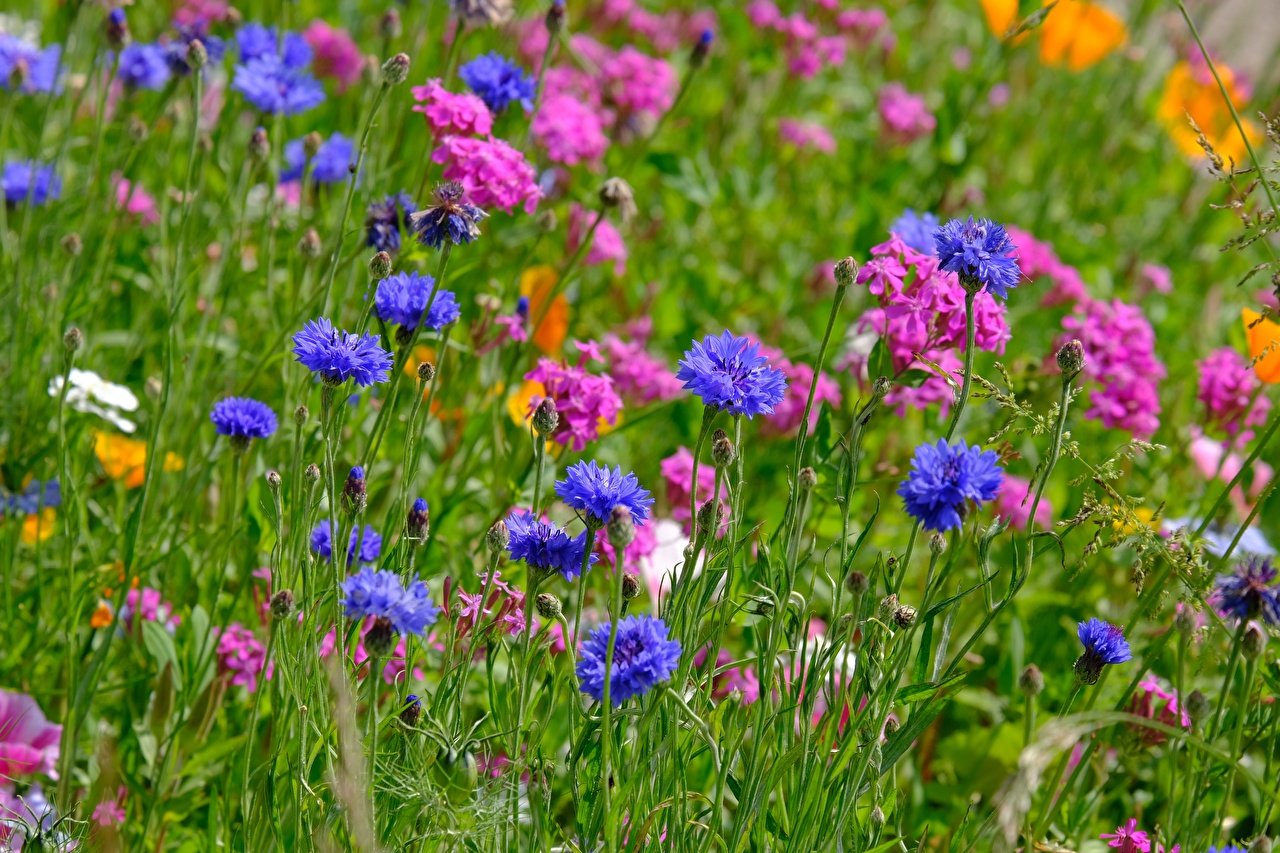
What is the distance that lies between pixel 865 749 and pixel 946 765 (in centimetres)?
74

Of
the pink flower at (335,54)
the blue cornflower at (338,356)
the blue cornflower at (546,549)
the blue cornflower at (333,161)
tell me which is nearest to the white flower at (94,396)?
the blue cornflower at (333,161)

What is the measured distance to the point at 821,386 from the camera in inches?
71.5

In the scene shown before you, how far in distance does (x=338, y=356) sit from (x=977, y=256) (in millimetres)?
490

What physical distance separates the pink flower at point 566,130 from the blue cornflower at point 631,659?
1175 millimetres

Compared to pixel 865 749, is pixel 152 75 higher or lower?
higher

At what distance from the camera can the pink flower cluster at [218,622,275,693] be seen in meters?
1.39

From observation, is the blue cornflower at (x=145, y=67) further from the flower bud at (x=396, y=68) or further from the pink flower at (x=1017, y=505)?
the pink flower at (x=1017, y=505)

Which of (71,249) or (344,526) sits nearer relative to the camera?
(344,526)

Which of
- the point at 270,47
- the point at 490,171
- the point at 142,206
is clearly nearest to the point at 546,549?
the point at 490,171

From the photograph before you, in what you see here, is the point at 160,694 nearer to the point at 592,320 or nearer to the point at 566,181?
the point at 592,320

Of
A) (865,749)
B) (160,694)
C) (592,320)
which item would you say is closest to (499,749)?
(160,694)

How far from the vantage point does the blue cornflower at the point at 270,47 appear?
189cm

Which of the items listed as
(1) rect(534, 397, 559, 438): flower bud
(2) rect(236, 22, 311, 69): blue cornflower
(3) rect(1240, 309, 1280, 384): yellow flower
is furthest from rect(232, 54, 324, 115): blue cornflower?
(3) rect(1240, 309, 1280, 384): yellow flower

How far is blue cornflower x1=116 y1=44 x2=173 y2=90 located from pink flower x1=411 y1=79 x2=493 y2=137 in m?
0.68
